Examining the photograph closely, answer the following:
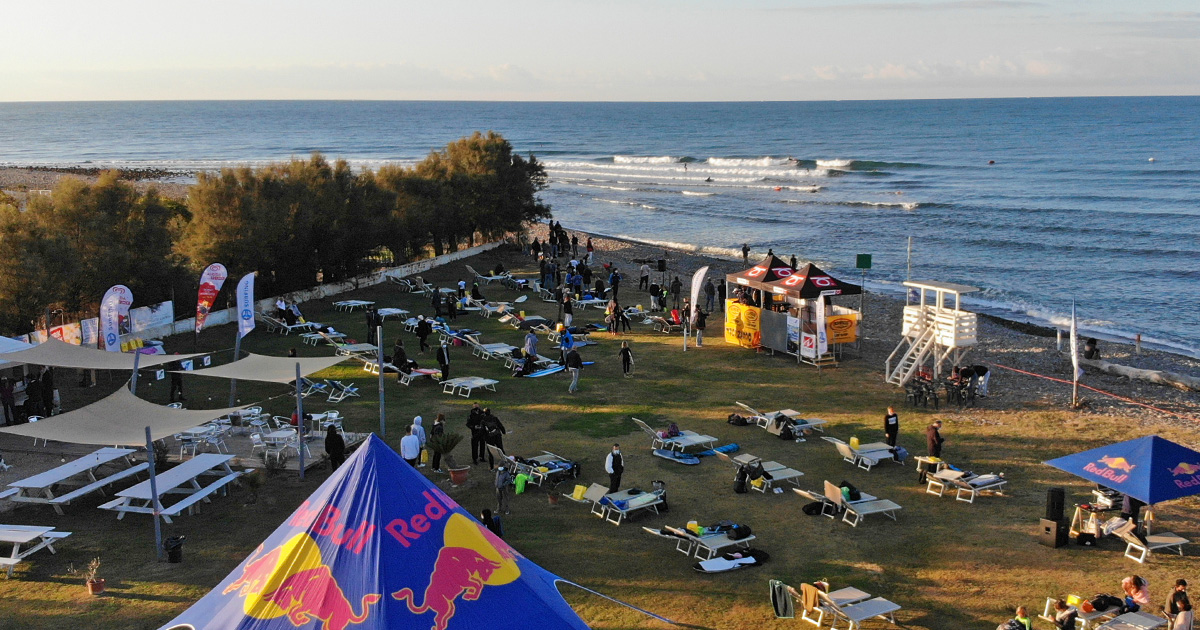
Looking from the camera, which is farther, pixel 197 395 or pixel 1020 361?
pixel 1020 361

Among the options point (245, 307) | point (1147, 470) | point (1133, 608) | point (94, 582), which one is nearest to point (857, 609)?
point (1133, 608)

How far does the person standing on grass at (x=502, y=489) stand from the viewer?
43.3ft

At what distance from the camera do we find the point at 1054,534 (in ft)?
40.6

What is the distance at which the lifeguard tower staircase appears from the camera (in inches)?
779

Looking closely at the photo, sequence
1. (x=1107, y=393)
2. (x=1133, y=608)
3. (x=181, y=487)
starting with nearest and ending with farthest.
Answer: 1. (x=1133, y=608)
2. (x=181, y=487)
3. (x=1107, y=393)

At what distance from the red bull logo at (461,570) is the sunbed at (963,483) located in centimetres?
871

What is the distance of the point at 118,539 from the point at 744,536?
8683mm

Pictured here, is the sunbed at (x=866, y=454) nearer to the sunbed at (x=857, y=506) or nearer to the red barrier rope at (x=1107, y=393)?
the sunbed at (x=857, y=506)

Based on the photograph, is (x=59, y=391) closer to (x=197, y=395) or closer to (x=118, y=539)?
(x=197, y=395)

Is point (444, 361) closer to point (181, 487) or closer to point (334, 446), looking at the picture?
point (334, 446)

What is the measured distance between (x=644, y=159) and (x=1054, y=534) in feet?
323

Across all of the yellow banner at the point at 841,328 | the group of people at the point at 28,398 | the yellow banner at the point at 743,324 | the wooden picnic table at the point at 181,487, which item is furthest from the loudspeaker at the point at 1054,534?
the group of people at the point at 28,398

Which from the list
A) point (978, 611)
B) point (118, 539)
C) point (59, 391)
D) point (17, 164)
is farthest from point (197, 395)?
point (17, 164)

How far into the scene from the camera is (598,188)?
8125 cm
